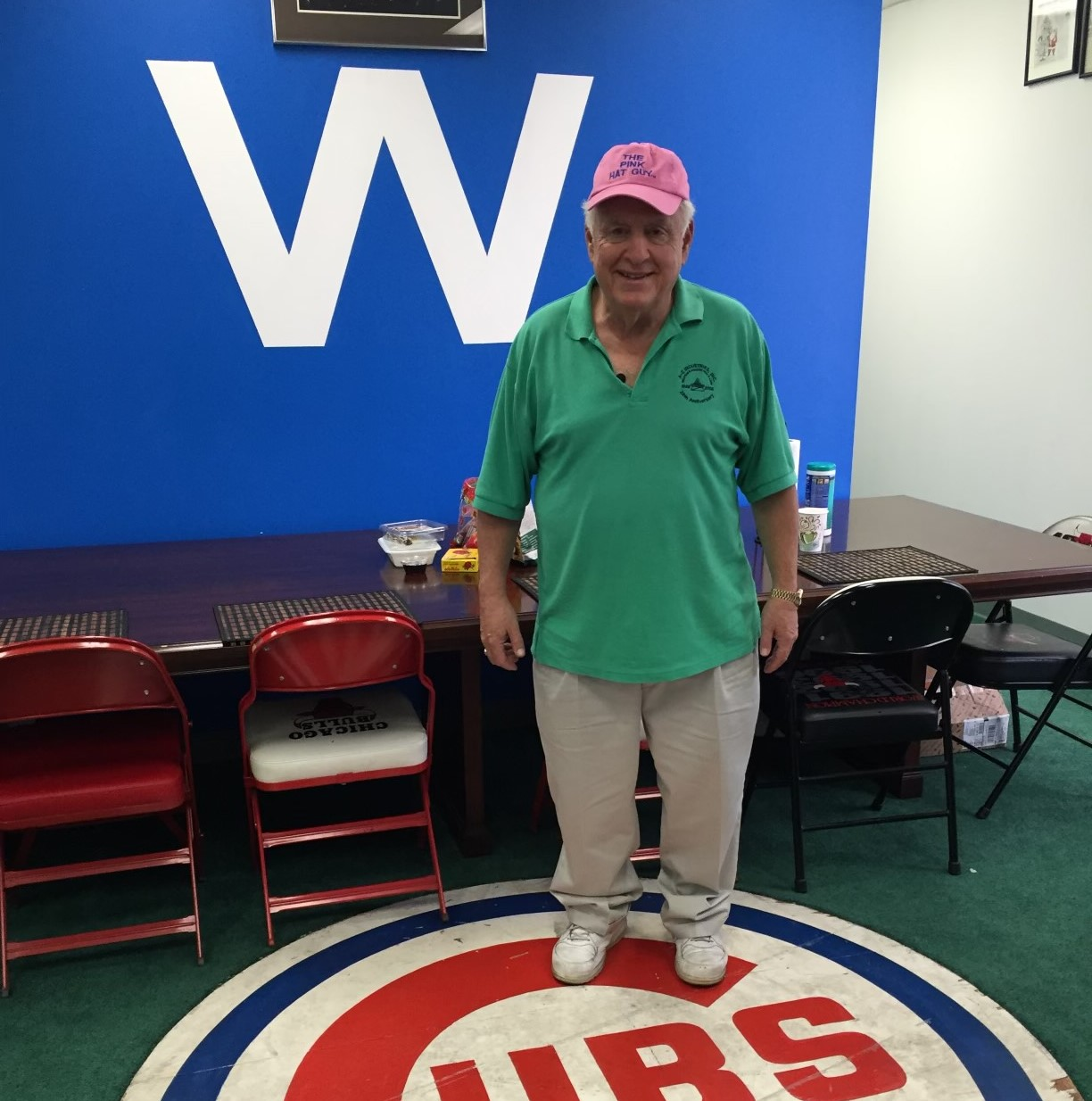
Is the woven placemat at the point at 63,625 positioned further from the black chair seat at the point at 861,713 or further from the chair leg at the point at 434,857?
the black chair seat at the point at 861,713

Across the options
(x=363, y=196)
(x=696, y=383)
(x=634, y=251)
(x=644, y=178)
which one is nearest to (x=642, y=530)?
(x=696, y=383)

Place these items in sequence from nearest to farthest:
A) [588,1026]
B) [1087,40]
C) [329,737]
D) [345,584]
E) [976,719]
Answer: [588,1026], [329,737], [345,584], [976,719], [1087,40]

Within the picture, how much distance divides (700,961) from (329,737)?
1.01m

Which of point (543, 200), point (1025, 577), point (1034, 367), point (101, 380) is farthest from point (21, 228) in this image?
point (1034, 367)

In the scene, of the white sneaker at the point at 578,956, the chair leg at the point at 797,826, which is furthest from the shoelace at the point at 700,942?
the chair leg at the point at 797,826

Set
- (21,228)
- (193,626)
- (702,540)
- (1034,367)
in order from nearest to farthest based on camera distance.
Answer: (702,540) < (193,626) < (21,228) < (1034,367)

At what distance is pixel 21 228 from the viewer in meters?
3.25

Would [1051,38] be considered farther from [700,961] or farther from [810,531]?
[700,961]

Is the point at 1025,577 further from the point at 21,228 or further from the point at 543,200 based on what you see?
the point at 21,228

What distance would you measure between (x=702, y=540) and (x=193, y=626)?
4.08 ft

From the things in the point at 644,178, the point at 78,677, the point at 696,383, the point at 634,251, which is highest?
the point at 644,178

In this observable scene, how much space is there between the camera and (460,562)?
10.1 feet

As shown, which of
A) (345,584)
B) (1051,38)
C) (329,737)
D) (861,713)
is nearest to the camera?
(329,737)

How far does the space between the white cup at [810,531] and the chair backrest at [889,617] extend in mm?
485
